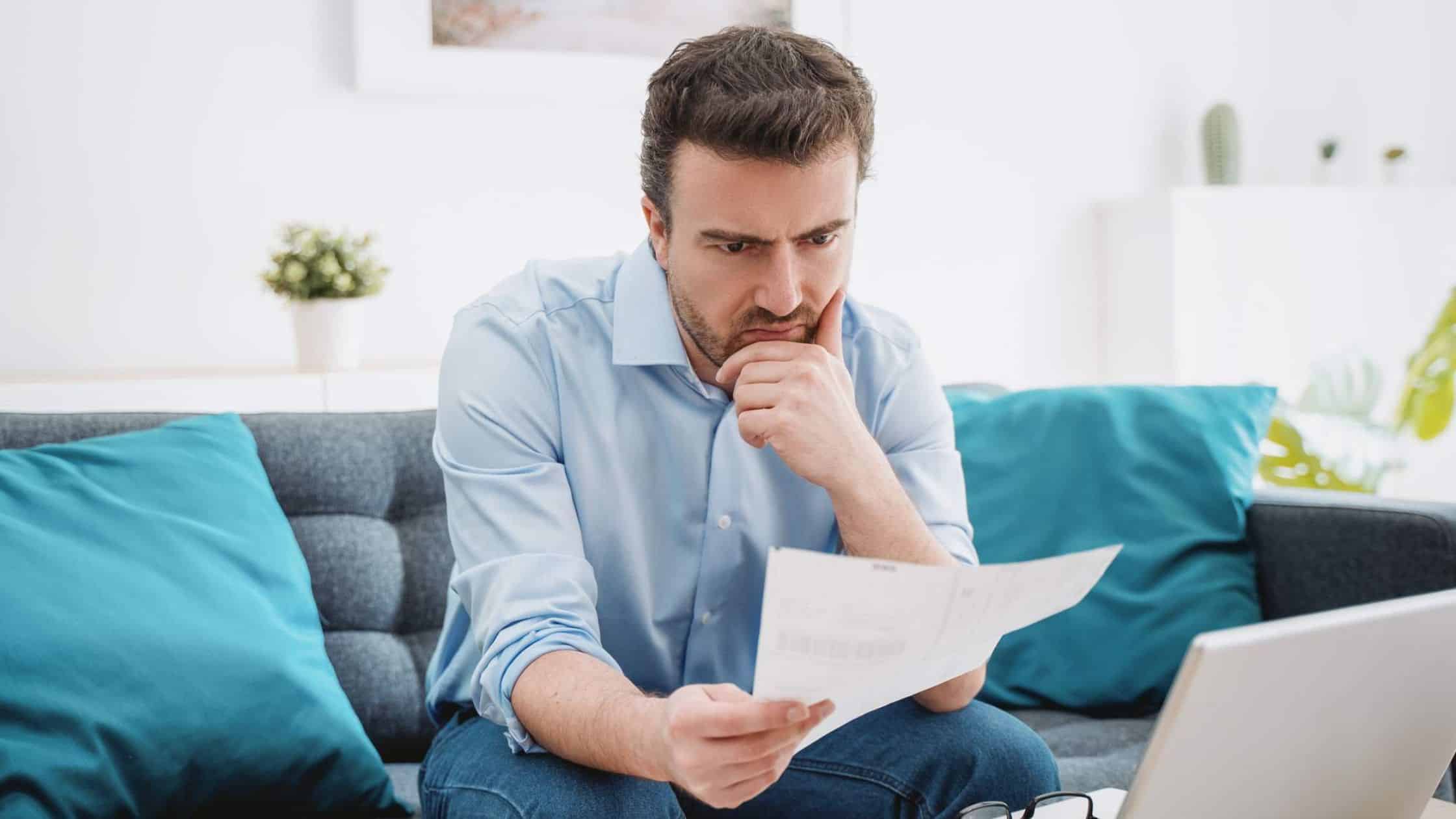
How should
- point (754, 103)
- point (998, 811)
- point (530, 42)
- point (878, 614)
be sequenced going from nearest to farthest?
point (878, 614) < point (998, 811) < point (754, 103) < point (530, 42)

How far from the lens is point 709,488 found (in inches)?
52.7

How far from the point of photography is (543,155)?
266 centimetres

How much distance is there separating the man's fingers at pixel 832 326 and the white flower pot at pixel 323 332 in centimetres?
116

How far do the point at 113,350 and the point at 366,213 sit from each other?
53 centimetres

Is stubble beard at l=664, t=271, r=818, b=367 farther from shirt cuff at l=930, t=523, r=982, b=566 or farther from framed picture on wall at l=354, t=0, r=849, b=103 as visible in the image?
framed picture on wall at l=354, t=0, r=849, b=103

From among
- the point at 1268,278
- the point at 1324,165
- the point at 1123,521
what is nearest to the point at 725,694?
the point at 1123,521

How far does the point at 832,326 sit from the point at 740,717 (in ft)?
1.94

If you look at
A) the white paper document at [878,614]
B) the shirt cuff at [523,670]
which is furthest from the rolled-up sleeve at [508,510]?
the white paper document at [878,614]

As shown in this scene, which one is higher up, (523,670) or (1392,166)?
(1392,166)

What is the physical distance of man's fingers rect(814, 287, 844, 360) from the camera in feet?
4.34

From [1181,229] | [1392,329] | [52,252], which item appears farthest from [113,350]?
[1392,329]

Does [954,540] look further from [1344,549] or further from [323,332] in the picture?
[323,332]

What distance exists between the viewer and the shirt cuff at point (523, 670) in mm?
1084

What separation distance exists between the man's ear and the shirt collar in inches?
0.6
